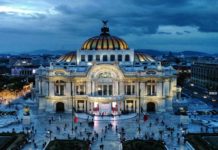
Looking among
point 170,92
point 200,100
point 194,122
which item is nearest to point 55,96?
point 170,92

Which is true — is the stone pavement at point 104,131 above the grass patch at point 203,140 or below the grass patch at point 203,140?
below

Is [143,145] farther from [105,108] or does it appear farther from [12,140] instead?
[105,108]

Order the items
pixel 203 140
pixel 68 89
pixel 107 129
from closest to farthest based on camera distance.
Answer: pixel 203 140, pixel 107 129, pixel 68 89

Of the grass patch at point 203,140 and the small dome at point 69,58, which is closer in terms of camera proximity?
the grass patch at point 203,140

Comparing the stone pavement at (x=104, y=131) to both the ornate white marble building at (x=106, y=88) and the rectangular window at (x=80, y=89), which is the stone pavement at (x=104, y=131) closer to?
the ornate white marble building at (x=106, y=88)

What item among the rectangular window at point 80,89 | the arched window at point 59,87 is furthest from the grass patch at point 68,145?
the arched window at point 59,87

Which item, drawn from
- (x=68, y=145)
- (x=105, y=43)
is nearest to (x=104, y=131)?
(x=68, y=145)

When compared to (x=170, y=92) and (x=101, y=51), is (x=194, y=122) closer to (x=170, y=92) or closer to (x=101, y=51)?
(x=170, y=92)
